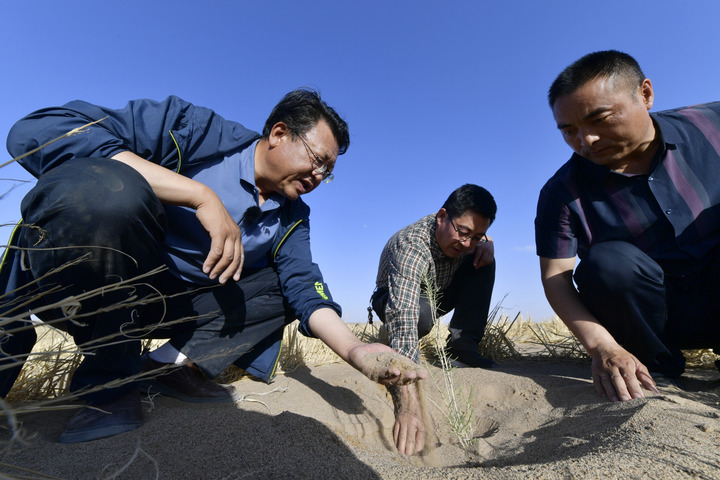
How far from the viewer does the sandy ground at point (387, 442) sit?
1174mm

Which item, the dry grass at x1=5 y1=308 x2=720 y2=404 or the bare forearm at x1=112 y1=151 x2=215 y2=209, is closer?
the bare forearm at x1=112 y1=151 x2=215 y2=209

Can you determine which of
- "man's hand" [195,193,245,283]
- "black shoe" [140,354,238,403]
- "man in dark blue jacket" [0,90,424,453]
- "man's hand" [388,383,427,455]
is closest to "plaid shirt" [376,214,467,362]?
"man's hand" [388,383,427,455]

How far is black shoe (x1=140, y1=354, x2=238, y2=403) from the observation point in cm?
221

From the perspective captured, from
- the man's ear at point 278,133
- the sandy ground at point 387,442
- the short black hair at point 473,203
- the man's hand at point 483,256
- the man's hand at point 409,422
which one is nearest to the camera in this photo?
the sandy ground at point 387,442

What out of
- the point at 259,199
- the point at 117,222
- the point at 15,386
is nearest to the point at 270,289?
the point at 259,199

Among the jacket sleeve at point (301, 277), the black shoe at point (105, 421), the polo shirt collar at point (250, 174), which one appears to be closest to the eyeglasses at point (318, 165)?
the polo shirt collar at point (250, 174)

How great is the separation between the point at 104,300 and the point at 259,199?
0.94m

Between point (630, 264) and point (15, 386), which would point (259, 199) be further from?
point (630, 264)

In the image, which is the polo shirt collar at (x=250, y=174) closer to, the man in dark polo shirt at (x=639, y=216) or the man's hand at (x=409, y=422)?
the man's hand at (x=409, y=422)

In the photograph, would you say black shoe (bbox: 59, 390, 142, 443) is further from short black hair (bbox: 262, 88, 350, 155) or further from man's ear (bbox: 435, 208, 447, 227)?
man's ear (bbox: 435, 208, 447, 227)

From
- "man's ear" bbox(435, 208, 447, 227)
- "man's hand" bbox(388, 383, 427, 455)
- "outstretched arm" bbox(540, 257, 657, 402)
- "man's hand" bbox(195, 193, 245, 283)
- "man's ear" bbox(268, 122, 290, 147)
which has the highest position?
"man's ear" bbox(268, 122, 290, 147)

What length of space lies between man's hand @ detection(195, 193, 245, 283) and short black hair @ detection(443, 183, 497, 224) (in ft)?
5.69

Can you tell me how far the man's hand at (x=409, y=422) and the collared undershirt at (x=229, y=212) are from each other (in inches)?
42.4

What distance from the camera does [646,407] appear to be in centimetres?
153
